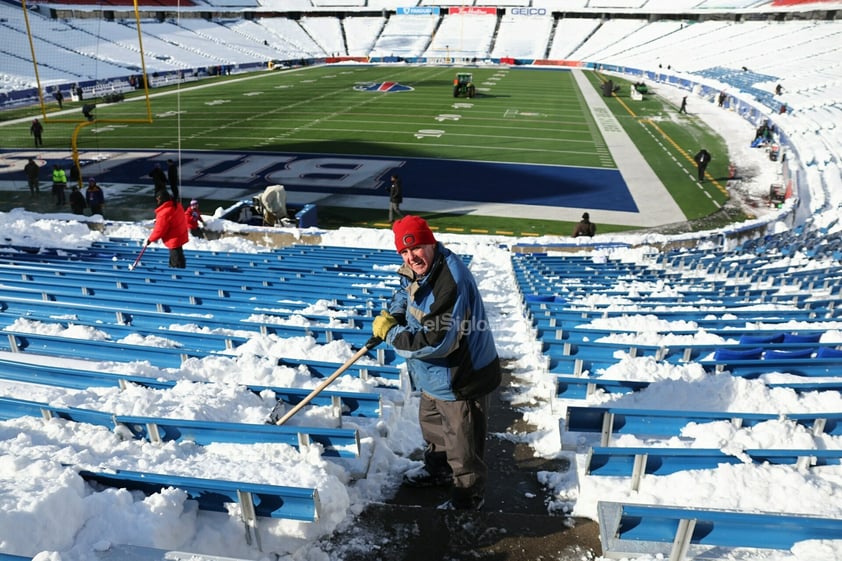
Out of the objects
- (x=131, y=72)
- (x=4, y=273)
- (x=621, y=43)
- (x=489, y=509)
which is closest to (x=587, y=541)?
(x=489, y=509)

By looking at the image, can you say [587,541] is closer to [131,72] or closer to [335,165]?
[335,165]

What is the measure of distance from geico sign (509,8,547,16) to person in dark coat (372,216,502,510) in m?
79.9

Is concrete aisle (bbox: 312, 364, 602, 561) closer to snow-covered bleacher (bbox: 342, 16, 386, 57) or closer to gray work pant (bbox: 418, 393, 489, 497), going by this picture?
gray work pant (bbox: 418, 393, 489, 497)

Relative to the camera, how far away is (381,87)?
4456 centimetres

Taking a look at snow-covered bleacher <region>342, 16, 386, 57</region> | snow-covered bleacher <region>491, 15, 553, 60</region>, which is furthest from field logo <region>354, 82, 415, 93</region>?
snow-covered bleacher <region>342, 16, 386, 57</region>

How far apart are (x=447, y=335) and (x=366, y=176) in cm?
1957

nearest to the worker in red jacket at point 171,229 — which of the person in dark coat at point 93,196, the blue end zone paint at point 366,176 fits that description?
the person in dark coat at point 93,196

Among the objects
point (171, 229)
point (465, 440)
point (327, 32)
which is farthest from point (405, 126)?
point (327, 32)

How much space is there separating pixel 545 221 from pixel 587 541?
601 inches

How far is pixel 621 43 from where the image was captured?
212ft

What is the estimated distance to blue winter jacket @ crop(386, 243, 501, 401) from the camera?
11.7 feet

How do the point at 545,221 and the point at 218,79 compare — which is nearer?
the point at 545,221

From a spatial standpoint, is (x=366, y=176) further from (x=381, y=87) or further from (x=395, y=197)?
(x=381, y=87)

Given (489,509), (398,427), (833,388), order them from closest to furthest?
(489,509) < (833,388) < (398,427)
